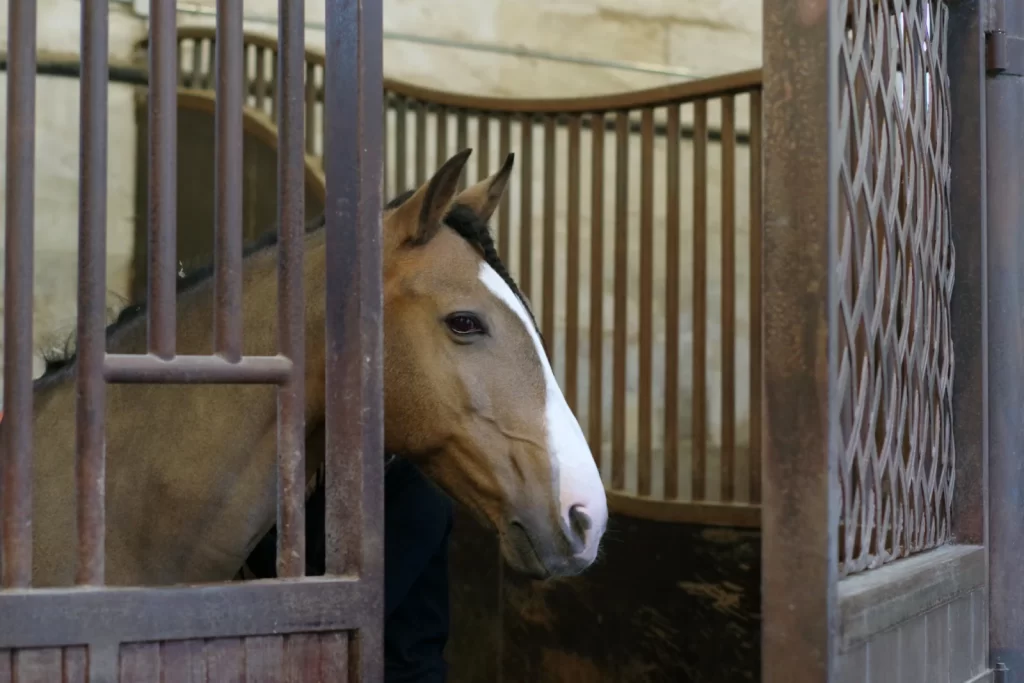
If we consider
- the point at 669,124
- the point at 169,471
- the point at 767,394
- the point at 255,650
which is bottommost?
the point at 255,650

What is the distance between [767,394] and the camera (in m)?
1.42

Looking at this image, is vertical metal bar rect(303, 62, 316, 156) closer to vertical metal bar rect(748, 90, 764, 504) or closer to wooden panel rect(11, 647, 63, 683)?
vertical metal bar rect(748, 90, 764, 504)

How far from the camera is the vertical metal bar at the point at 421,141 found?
3.34 meters

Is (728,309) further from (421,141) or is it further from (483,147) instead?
(421,141)

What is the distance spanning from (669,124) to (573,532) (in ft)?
4.70

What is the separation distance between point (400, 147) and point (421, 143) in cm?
8

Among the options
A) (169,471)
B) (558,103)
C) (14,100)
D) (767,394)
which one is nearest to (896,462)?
(767,394)

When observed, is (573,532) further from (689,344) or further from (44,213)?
(689,344)

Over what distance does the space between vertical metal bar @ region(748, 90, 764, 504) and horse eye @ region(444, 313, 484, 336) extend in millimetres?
1012

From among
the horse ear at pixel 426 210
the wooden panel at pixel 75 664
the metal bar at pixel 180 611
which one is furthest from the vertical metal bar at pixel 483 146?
the wooden panel at pixel 75 664

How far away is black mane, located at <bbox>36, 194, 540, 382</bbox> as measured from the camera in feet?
6.22

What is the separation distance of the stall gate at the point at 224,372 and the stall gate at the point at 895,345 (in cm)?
51

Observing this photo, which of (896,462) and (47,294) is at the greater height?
(47,294)

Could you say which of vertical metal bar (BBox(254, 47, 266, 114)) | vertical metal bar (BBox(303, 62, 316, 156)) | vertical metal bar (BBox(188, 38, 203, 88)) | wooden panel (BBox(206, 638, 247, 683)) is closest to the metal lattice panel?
wooden panel (BBox(206, 638, 247, 683))
